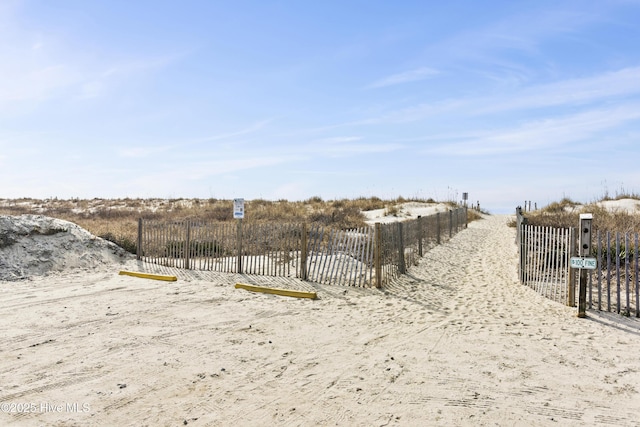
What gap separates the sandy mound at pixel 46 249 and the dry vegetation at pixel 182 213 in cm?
132

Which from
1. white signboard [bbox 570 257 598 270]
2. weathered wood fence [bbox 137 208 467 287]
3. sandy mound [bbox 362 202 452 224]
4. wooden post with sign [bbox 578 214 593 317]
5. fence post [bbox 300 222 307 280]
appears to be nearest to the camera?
white signboard [bbox 570 257 598 270]

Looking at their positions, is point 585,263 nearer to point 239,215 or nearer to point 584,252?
point 584,252

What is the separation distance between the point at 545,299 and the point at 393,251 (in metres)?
3.81

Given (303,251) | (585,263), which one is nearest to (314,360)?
(585,263)

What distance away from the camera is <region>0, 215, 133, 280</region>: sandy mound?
12557mm

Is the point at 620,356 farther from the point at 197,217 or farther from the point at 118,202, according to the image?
the point at 118,202

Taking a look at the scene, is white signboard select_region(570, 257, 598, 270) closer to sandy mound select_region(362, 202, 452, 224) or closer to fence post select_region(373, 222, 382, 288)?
fence post select_region(373, 222, 382, 288)

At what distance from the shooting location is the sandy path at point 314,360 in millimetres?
4410

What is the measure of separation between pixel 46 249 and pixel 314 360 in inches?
444

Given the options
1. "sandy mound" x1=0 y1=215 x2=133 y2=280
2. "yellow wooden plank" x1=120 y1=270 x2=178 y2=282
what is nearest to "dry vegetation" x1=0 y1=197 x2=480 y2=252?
"sandy mound" x1=0 y1=215 x2=133 y2=280

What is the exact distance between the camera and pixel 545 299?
380 inches

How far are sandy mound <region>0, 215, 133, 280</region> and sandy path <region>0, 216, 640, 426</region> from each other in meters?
2.87

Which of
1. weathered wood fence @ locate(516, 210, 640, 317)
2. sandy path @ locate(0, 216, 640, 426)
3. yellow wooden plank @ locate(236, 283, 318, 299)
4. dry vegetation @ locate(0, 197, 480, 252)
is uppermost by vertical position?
dry vegetation @ locate(0, 197, 480, 252)

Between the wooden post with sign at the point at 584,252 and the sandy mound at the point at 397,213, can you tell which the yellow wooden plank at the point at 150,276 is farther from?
the sandy mound at the point at 397,213
